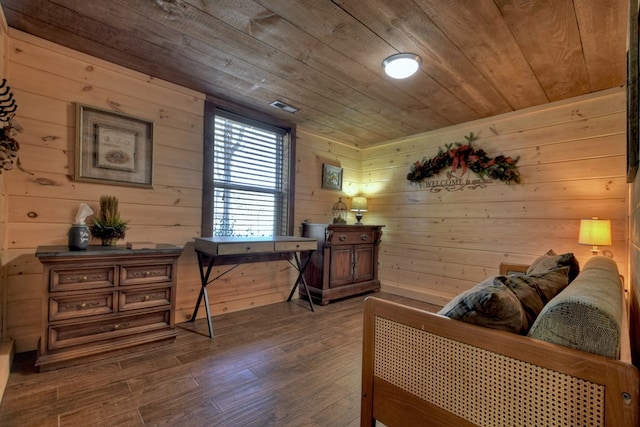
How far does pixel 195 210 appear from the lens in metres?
2.85

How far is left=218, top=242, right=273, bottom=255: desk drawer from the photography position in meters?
2.42

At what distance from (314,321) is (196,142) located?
2105mm

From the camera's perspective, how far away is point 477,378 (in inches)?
38.4

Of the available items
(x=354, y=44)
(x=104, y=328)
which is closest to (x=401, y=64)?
(x=354, y=44)

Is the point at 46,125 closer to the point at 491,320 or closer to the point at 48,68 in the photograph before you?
the point at 48,68

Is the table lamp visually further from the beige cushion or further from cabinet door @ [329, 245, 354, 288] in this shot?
the beige cushion

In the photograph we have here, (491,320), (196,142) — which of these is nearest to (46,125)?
(196,142)

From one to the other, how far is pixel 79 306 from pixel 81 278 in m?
0.18

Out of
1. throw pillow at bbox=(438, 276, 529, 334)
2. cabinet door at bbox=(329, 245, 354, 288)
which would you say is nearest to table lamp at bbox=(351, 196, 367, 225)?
cabinet door at bbox=(329, 245, 354, 288)

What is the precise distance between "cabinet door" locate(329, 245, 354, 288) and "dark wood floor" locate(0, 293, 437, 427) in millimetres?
1030

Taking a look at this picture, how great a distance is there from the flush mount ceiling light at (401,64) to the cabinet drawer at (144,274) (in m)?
2.27

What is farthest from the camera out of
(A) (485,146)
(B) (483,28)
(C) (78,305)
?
(A) (485,146)

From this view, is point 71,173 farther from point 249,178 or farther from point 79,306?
point 249,178

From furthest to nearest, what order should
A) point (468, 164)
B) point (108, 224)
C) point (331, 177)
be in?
point (331, 177)
point (468, 164)
point (108, 224)
